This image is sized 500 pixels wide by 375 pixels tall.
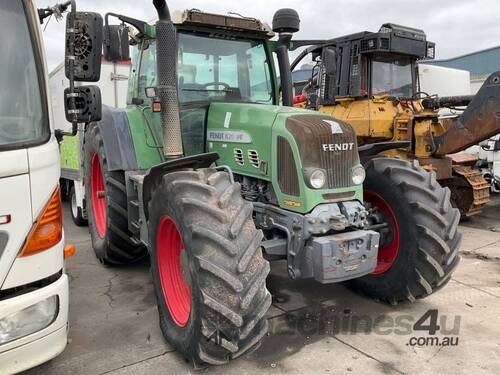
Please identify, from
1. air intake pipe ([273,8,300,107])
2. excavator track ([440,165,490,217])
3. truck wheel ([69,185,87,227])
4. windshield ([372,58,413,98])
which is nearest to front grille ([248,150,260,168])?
air intake pipe ([273,8,300,107])

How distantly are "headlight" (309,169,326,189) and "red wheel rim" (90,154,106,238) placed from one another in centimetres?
291

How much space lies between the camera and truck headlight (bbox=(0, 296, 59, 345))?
2.22 m

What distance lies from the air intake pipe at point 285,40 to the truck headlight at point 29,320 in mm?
2787

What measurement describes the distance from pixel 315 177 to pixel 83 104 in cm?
158

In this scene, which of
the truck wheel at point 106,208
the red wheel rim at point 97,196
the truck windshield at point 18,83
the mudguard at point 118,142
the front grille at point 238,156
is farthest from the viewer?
the red wheel rim at point 97,196

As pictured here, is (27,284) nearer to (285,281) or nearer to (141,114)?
(141,114)

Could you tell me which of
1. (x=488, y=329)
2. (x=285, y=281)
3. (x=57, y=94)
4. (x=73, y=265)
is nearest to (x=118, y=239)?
(x=73, y=265)

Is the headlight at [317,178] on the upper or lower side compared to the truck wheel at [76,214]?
upper

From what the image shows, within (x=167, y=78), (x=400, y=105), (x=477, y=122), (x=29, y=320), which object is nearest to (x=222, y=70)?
(x=167, y=78)

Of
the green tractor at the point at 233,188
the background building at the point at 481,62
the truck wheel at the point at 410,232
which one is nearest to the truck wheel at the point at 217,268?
the green tractor at the point at 233,188

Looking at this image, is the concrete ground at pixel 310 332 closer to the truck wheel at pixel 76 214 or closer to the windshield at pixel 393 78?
the truck wheel at pixel 76 214

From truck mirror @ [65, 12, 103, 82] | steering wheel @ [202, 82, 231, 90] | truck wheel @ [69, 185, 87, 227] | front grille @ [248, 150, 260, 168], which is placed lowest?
truck wheel @ [69, 185, 87, 227]

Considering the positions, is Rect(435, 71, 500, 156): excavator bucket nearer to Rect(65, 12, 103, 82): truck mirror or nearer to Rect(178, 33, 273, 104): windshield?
Rect(178, 33, 273, 104): windshield

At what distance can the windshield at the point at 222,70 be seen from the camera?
393cm
